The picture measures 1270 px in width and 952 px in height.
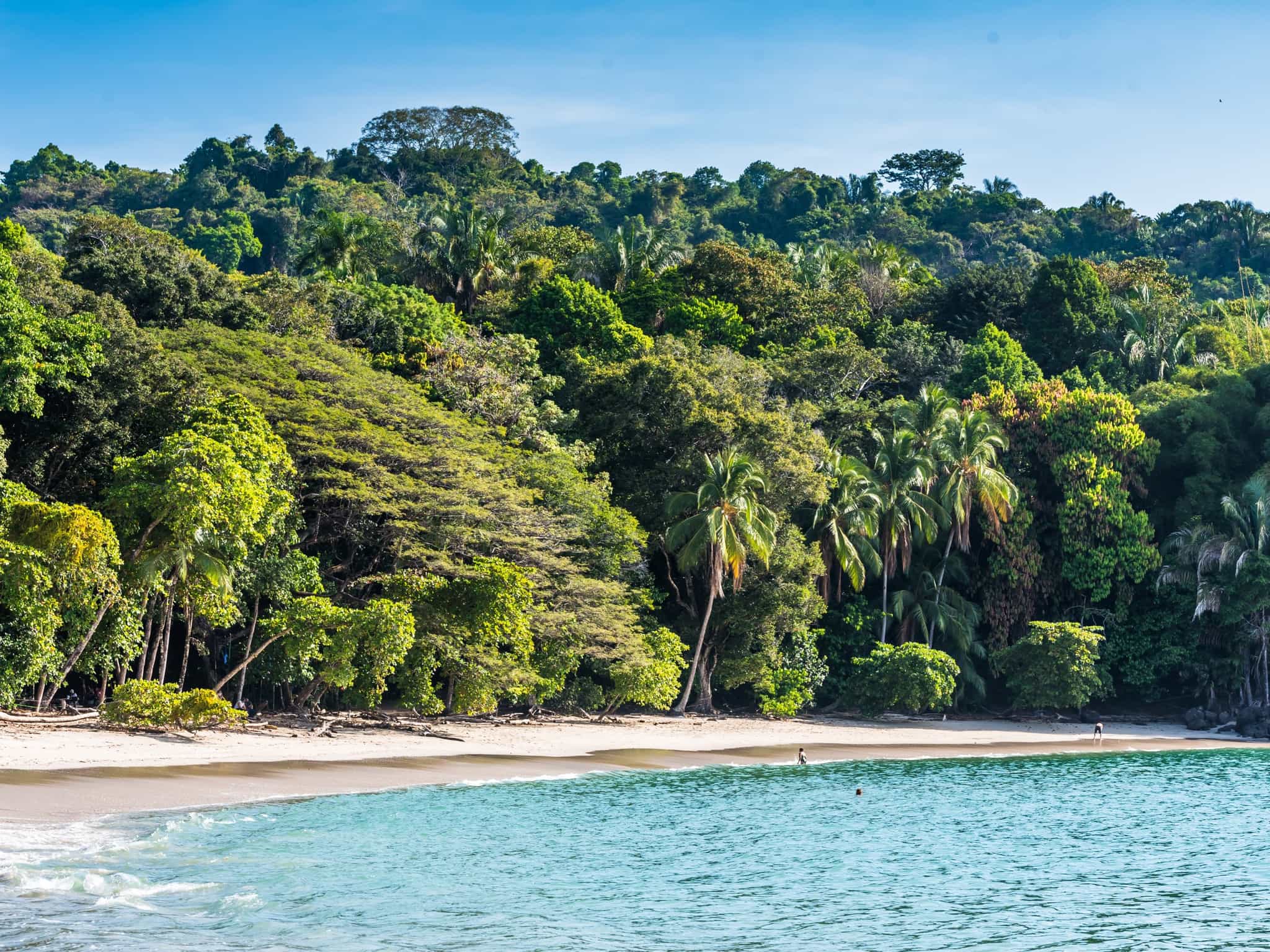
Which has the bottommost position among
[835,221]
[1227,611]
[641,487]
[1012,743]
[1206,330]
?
[1012,743]

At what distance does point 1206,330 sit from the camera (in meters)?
61.8

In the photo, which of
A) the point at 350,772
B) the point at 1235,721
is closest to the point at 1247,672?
the point at 1235,721

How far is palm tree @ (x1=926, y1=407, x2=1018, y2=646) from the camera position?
46281 millimetres

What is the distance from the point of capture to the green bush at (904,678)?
4344 cm

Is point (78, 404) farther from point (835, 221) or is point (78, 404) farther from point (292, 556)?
point (835, 221)

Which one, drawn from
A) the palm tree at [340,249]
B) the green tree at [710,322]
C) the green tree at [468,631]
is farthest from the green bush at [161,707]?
the palm tree at [340,249]

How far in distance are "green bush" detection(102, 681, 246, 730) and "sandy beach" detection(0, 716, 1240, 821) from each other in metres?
0.40

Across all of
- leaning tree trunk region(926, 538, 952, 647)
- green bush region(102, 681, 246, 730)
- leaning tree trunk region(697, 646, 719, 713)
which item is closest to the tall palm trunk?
leaning tree trunk region(926, 538, 952, 647)

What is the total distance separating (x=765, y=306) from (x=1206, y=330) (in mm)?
21169

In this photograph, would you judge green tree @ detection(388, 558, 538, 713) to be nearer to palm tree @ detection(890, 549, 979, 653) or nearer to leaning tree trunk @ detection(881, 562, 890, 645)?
leaning tree trunk @ detection(881, 562, 890, 645)

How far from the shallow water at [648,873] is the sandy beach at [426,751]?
1254 millimetres

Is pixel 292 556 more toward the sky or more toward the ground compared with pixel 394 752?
more toward the sky

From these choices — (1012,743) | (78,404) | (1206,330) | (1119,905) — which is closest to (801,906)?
(1119,905)

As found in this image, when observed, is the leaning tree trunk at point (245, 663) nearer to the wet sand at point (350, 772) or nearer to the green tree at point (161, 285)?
the wet sand at point (350, 772)
